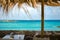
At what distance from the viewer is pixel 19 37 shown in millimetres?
2988

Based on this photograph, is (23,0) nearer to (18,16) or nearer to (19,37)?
(18,16)

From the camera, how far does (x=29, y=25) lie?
3045 millimetres

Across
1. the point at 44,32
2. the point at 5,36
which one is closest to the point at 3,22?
the point at 5,36

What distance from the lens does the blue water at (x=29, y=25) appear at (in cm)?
303

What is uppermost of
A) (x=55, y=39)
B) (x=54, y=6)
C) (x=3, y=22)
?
(x=54, y=6)

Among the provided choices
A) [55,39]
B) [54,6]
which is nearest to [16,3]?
[54,6]

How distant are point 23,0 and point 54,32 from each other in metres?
0.66

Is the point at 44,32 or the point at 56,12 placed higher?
the point at 56,12

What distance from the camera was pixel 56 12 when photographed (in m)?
3.03

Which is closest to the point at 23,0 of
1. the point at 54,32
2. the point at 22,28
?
the point at 22,28

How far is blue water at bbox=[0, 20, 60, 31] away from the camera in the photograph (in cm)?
303

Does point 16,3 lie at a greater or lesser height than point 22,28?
greater

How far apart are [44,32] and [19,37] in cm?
38

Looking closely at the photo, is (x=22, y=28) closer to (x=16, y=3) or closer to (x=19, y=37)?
(x=19, y=37)
